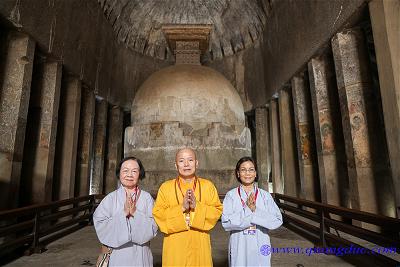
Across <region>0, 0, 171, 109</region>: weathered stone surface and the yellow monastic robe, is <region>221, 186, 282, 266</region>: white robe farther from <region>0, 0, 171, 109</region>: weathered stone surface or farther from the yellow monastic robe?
<region>0, 0, 171, 109</region>: weathered stone surface

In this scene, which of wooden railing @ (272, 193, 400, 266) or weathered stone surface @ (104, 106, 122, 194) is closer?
wooden railing @ (272, 193, 400, 266)

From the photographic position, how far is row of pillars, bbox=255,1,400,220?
5203 millimetres

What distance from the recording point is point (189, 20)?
13.9 metres

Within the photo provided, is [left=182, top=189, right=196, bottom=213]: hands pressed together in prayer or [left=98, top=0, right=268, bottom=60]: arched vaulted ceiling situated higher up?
[left=98, top=0, right=268, bottom=60]: arched vaulted ceiling

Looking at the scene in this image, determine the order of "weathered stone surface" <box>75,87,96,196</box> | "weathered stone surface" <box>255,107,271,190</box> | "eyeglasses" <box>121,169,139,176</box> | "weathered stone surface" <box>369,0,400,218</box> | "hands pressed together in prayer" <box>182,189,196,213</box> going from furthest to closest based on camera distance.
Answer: "weathered stone surface" <box>255,107,271,190</box>
"weathered stone surface" <box>75,87,96,196</box>
"weathered stone surface" <box>369,0,400,218</box>
"eyeglasses" <box>121,169,139,176</box>
"hands pressed together in prayer" <box>182,189,196,213</box>

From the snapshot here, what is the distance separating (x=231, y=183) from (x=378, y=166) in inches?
143

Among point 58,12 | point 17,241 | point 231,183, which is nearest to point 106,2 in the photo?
point 58,12

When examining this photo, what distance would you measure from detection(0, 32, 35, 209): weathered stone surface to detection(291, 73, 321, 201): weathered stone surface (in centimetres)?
730

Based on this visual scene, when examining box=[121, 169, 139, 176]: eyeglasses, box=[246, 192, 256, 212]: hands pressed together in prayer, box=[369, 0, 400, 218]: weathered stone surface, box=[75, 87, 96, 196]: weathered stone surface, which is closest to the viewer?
box=[121, 169, 139, 176]: eyeglasses

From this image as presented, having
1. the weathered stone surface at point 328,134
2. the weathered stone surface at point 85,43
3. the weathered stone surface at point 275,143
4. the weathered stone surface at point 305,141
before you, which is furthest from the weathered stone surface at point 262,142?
the weathered stone surface at point 85,43

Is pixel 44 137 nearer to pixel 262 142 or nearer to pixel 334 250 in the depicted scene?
pixel 334 250

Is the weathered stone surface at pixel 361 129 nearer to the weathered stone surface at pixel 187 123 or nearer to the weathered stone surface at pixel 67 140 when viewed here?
the weathered stone surface at pixel 187 123

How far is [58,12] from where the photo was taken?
22.9ft

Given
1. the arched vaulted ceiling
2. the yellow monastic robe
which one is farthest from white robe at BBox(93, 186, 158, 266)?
the arched vaulted ceiling
